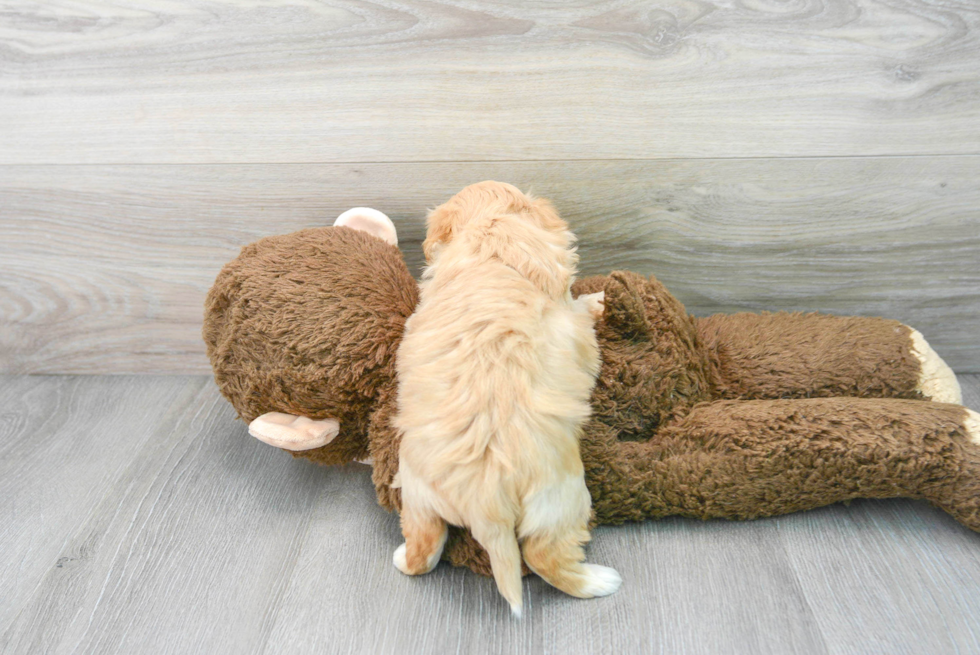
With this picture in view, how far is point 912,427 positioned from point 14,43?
1.30 m

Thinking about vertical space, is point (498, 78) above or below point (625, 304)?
above

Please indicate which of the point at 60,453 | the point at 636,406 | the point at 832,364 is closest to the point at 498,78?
the point at 636,406

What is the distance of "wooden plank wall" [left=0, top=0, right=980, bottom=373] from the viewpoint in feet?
2.87

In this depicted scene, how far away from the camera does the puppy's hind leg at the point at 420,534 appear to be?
2.39ft

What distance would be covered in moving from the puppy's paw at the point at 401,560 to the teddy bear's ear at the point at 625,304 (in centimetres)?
38

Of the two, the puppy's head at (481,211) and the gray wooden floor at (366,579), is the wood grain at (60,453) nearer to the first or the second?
the gray wooden floor at (366,579)

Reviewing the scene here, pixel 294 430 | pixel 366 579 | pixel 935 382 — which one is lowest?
pixel 366 579

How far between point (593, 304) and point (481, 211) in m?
0.19

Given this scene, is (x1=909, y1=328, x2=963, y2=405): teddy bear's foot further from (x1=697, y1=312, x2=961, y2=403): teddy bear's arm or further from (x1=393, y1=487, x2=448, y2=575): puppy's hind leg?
(x1=393, y1=487, x2=448, y2=575): puppy's hind leg

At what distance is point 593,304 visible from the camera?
85 centimetres

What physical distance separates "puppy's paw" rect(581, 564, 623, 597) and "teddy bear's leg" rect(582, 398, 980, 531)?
7cm

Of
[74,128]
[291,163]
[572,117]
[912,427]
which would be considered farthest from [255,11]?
[912,427]

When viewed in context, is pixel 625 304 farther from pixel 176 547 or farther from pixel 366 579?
pixel 176 547

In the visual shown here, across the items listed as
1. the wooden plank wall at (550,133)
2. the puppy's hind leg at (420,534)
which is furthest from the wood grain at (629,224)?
the puppy's hind leg at (420,534)
